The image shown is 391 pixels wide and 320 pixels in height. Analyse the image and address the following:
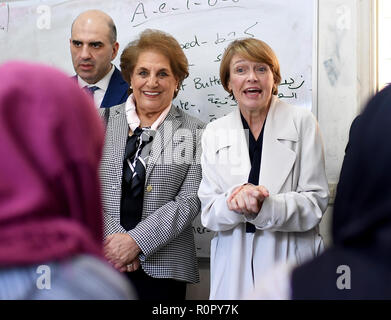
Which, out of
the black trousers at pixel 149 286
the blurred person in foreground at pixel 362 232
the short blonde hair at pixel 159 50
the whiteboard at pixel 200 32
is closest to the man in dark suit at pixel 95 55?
the whiteboard at pixel 200 32

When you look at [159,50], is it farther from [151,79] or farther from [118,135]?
[118,135]

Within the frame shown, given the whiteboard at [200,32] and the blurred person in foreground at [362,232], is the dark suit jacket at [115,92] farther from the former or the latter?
the blurred person in foreground at [362,232]

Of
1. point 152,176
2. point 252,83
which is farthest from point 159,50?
point 152,176

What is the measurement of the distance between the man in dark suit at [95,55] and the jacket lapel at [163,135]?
0.50 meters

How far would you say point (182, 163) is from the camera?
2826mm

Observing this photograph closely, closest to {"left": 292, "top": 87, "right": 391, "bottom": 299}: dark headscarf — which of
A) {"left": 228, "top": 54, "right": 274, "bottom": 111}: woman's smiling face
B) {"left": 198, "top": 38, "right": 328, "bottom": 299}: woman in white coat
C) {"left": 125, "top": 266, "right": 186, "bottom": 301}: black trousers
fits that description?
{"left": 198, "top": 38, "right": 328, "bottom": 299}: woman in white coat

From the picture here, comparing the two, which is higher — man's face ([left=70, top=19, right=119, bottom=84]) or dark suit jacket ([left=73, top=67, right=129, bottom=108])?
man's face ([left=70, top=19, right=119, bottom=84])

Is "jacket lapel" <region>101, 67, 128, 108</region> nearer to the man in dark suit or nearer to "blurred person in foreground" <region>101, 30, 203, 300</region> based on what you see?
the man in dark suit

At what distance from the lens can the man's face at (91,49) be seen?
133 inches

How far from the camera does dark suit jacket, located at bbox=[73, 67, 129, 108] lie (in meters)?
3.28

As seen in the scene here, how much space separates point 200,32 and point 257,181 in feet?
3.86

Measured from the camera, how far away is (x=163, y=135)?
2.86 m
